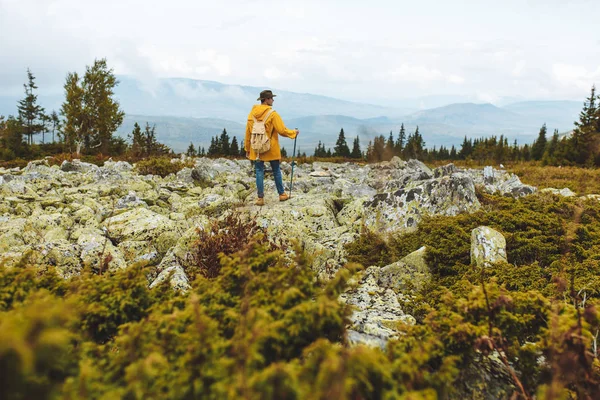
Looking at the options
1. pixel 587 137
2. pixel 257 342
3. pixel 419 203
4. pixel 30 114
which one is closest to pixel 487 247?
pixel 419 203

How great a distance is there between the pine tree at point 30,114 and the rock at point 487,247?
73020 mm

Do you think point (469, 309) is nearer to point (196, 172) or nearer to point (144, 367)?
point (144, 367)

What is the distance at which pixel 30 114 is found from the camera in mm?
60812

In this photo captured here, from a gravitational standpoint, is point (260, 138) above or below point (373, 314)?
above

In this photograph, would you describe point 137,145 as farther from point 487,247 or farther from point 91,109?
point 487,247

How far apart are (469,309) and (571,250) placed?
4.03 metres

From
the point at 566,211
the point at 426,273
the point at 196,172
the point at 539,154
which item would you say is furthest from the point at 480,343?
the point at 539,154

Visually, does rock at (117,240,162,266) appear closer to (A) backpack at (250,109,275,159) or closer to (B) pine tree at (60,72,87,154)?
(A) backpack at (250,109,275,159)

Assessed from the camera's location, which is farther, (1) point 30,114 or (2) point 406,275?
(1) point 30,114

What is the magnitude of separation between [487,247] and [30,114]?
76.0 m

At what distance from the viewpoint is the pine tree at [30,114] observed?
2354 inches

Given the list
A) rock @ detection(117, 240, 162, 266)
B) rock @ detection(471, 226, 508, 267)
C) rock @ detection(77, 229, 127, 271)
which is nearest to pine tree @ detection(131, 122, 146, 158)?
rock @ detection(77, 229, 127, 271)

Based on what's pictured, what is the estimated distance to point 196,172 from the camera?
1412cm

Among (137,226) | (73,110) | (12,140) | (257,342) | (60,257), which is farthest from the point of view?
(12,140)
